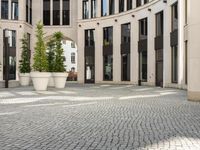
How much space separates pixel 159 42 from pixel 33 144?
26817 millimetres

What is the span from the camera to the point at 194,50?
16078mm

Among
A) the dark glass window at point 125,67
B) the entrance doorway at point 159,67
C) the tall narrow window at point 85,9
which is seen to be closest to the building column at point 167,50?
the entrance doorway at point 159,67

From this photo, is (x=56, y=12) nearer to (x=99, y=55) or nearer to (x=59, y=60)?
(x=99, y=55)

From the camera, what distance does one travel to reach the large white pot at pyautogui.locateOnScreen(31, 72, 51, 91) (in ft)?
77.7

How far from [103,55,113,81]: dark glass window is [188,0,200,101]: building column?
27.0 metres

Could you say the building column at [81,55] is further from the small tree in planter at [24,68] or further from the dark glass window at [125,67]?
the small tree in planter at [24,68]

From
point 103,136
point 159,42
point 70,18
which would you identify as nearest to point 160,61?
point 159,42

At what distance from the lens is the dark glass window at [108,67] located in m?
43.4

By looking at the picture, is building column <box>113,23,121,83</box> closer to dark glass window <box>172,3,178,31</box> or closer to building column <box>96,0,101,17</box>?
building column <box>96,0,101,17</box>

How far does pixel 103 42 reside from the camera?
4475 centimetres

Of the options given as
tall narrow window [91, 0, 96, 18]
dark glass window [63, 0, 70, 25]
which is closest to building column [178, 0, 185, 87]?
tall narrow window [91, 0, 96, 18]

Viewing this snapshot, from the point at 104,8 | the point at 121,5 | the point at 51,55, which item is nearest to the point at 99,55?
the point at 104,8

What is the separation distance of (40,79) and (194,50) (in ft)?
36.5

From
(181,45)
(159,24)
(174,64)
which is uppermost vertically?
(159,24)
